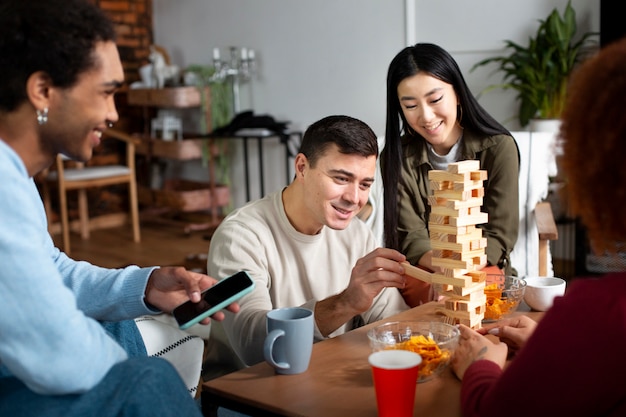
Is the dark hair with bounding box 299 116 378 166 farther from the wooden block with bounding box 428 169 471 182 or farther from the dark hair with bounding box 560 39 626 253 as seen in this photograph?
the dark hair with bounding box 560 39 626 253

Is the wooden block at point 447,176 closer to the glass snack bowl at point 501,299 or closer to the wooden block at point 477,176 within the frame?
the wooden block at point 477,176

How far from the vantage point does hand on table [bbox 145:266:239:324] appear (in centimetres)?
141

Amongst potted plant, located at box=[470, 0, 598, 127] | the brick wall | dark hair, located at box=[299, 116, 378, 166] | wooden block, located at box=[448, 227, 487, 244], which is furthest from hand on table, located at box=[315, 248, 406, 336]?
the brick wall

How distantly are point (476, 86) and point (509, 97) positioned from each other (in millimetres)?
232

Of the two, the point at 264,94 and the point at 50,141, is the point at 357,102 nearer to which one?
the point at 264,94

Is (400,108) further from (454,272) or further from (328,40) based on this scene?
(328,40)

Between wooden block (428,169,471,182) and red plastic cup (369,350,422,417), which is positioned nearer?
red plastic cup (369,350,422,417)

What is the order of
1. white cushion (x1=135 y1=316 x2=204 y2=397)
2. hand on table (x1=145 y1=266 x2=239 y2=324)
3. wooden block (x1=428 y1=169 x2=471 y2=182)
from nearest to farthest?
A: hand on table (x1=145 y1=266 x2=239 y2=324) → wooden block (x1=428 y1=169 x2=471 y2=182) → white cushion (x1=135 y1=316 x2=204 y2=397)

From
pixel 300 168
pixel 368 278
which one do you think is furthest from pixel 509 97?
pixel 368 278

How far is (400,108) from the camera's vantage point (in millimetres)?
2646

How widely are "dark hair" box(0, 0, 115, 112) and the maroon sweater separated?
2.49ft

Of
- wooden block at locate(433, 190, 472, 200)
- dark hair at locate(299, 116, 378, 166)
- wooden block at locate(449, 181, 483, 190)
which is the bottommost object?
wooden block at locate(433, 190, 472, 200)

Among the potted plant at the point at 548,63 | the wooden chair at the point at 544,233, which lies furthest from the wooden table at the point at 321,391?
the potted plant at the point at 548,63

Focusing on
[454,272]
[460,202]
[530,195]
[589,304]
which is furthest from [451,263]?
[530,195]
